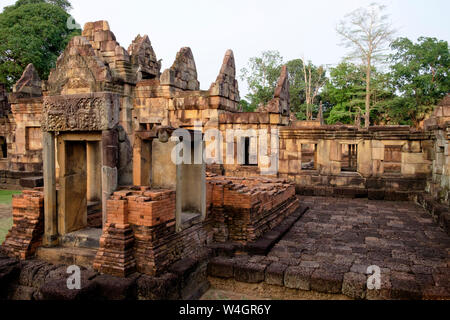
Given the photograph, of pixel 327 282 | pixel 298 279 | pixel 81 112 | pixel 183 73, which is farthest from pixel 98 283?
pixel 183 73

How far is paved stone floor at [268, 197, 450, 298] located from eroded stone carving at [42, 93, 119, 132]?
3.26 metres

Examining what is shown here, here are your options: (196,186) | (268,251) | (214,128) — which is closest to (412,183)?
(214,128)

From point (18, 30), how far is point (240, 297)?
25.0 metres

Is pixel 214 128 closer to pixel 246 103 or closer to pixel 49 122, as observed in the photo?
pixel 49 122

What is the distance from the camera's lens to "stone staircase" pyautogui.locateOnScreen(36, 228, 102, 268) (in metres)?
4.72

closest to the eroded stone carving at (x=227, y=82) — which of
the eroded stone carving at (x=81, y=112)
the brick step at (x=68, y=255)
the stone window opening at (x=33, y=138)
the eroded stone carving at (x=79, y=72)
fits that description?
the eroded stone carving at (x=79, y=72)

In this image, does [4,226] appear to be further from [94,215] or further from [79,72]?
[79,72]

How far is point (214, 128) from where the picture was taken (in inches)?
471

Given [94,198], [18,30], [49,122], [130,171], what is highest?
[18,30]

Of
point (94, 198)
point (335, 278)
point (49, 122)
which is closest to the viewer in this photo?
point (335, 278)

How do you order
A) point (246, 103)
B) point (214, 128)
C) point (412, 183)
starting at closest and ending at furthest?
point (412, 183) → point (214, 128) → point (246, 103)

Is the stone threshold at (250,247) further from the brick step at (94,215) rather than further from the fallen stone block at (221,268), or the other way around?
the brick step at (94,215)

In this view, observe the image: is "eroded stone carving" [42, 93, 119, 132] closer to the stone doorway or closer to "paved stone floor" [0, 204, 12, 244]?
the stone doorway

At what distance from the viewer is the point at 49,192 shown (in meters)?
5.09
